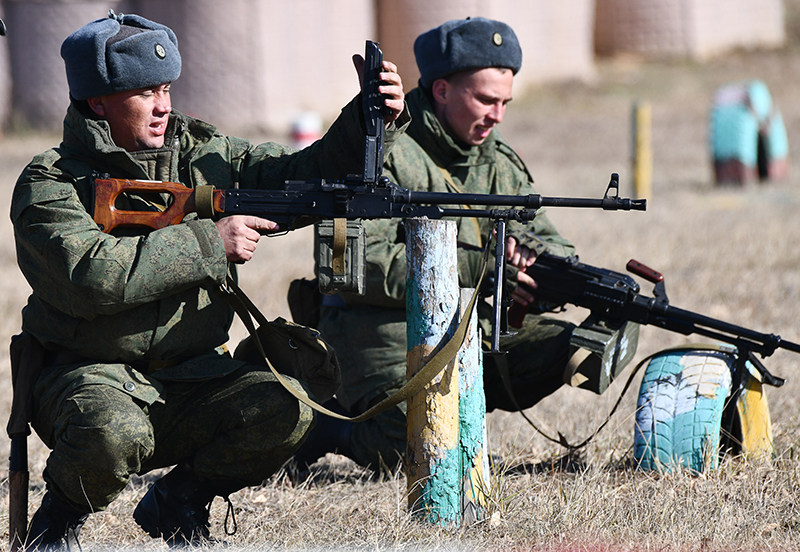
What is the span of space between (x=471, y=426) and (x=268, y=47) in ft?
67.0

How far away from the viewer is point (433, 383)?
315 centimetres

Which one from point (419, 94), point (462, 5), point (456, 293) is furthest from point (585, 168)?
point (456, 293)

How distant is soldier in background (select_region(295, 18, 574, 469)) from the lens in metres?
4.02

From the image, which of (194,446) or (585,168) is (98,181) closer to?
(194,446)

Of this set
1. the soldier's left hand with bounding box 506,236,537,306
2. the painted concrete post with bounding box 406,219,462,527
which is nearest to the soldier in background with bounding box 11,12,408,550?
the painted concrete post with bounding box 406,219,462,527

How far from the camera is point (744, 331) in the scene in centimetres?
377

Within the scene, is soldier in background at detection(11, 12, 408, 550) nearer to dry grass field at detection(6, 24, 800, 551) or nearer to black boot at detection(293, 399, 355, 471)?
dry grass field at detection(6, 24, 800, 551)

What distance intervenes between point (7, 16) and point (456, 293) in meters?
22.4

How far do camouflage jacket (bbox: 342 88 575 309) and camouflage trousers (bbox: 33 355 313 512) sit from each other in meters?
0.87

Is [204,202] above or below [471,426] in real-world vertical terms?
above

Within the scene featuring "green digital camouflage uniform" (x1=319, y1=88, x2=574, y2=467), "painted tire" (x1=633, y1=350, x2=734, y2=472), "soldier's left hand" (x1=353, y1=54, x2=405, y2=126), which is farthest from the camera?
"green digital camouflage uniform" (x1=319, y1=88, x2=574, y2=467)

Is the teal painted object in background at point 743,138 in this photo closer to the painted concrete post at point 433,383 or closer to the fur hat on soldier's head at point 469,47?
the fur hat on soldier's head at point 469,47

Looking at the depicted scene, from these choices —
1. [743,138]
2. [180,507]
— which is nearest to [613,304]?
[180,507]

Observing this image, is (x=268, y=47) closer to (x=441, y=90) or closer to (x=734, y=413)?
(x=441, y=90)
